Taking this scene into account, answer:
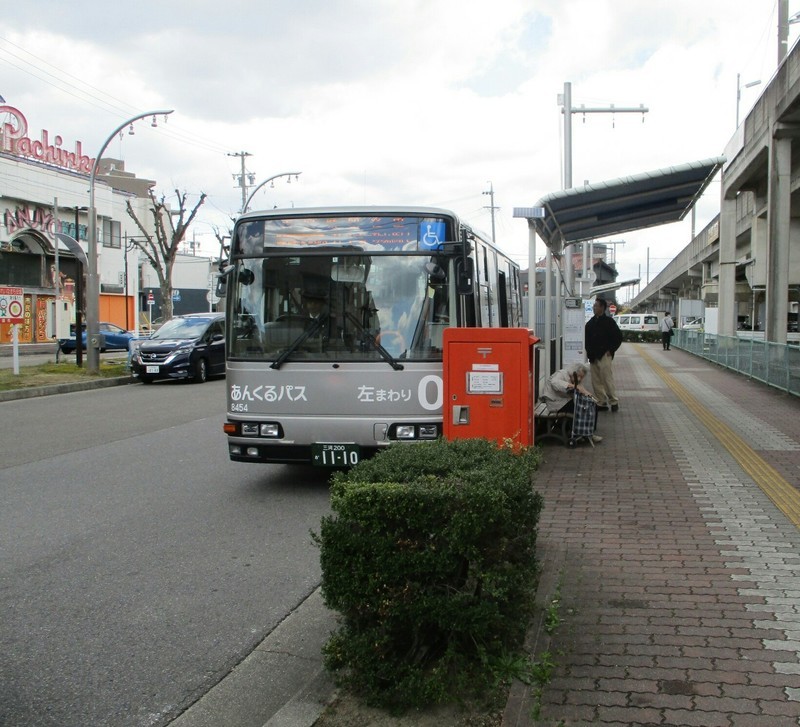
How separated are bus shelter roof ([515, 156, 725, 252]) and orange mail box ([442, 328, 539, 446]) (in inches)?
125

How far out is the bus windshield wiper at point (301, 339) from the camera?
310 inches

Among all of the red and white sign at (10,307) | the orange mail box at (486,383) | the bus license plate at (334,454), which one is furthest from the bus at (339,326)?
the red and white sign at (10,307)

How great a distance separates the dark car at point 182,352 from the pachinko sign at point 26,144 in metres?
24.6

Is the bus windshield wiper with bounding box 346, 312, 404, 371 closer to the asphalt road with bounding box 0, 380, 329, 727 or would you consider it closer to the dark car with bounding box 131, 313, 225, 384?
the asphalt road with bounding box 0, 380, 329, 727

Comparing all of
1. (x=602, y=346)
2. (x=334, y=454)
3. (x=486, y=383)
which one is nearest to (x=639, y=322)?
(x=602, y=346)

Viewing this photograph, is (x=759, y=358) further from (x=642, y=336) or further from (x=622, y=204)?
(x=642, y=336)

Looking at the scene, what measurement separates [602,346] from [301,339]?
23.5ft

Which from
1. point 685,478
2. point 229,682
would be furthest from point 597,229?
point 229,682

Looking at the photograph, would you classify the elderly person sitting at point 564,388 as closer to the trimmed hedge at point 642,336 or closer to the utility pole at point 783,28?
the utility pole at point 783,28

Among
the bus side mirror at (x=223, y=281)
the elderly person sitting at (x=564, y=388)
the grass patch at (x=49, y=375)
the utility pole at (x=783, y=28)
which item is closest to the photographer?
the bus side mirror at (x=223, y=281)

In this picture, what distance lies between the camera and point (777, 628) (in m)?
4.10

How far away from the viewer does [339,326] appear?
25.9ft

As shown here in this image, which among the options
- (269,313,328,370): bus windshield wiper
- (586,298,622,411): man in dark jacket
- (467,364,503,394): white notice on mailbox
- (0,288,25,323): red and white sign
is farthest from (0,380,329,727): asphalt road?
(0,288,25,323): red and white sign

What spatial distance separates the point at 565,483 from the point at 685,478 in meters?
1.25
